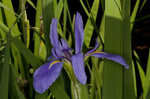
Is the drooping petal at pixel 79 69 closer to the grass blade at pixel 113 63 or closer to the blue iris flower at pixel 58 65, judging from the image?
the blue iris flower at pixel 58 65

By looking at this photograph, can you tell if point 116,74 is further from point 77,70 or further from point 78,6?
point 78,6

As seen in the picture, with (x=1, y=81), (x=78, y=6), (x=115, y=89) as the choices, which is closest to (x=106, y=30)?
(x=115, y=89)

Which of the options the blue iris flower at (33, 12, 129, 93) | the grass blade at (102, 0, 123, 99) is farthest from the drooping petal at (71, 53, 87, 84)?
the grass blade at (102, 0, 123, 99)

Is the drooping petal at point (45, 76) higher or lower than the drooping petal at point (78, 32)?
lower

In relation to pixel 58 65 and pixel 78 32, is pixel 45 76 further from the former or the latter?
pixel 78 32

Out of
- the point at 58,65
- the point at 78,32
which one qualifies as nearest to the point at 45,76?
the point at 58,65

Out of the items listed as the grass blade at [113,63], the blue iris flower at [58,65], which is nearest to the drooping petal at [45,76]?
the blue iris flower at [58,65]

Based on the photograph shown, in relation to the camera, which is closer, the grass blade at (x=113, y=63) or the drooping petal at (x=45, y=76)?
the drooping petal at (x=45, y=76)

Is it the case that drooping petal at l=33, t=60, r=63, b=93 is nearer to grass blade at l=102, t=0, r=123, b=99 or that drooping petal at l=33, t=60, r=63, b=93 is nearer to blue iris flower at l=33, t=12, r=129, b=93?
blue iris flower at l=33, t=12, r=129, b=93
